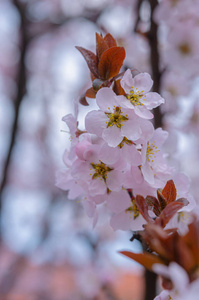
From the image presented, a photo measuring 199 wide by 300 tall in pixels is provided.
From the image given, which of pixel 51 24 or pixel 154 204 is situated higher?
pixel 51 24

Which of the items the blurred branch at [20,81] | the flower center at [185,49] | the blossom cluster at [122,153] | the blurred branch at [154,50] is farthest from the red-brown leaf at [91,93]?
the blurred branch at [20,81]

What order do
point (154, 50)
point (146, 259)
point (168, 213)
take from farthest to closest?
point (154, 50), point (168, 213), point (146, 259)

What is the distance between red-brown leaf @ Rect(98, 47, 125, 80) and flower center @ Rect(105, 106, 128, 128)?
62mm

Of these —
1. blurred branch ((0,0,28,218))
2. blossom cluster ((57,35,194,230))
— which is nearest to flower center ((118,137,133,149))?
blossom cluster ((57,35,194,230))

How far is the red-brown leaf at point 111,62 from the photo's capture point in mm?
601

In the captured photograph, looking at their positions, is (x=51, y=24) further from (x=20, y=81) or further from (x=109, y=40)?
(x=109, y=40)

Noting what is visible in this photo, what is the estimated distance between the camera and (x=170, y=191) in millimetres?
572

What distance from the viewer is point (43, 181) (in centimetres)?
566

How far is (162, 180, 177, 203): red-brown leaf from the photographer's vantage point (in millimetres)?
571

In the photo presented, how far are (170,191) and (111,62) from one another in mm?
246

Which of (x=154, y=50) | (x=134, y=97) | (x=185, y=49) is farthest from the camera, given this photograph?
(x=185, y=49)

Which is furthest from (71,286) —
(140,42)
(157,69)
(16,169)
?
(157,69)

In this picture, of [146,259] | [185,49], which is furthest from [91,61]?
[185,49]

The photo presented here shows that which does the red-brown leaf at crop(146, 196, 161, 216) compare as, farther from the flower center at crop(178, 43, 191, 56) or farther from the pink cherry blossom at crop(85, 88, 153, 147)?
the flower center at crop(178, 43, 191, 56)
